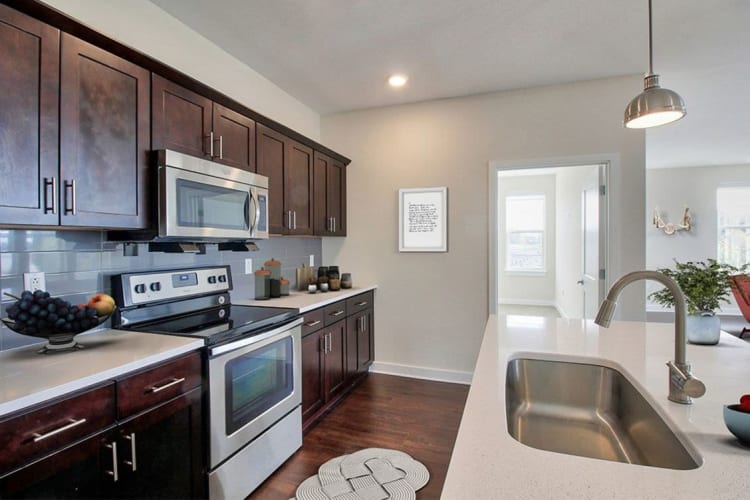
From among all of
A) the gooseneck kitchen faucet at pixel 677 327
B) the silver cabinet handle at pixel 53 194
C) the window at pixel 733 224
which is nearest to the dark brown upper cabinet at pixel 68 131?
the silver cabinet handle at pixel 53 194

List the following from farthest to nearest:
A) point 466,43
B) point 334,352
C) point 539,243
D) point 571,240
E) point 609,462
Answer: point 539,243 → point 571,240 → point 334,352 → point 466,43 → point 609,462

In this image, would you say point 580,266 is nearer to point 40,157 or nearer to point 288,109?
point 288,109

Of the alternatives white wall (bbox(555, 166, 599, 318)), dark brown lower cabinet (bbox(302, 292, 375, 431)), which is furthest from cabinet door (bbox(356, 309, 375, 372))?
white wall (bbox(555, 166, 599, 318))

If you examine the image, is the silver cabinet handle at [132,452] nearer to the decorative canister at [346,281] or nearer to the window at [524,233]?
the decorative canister at [346,281]

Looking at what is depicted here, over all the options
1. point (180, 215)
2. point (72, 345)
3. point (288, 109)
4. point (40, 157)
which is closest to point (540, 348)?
point (180, 215)

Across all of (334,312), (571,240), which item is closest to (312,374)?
(334,312)

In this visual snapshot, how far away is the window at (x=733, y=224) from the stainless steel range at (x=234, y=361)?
8.01 m

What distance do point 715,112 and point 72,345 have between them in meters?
5.86

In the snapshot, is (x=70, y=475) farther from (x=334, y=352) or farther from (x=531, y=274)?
(x=531, y=274)

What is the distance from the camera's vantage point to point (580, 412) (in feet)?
4.51

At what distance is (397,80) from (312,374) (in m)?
2.45

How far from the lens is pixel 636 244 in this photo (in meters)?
3.05

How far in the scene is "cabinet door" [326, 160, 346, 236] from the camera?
3.58 meters

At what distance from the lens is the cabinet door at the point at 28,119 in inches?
50.8
